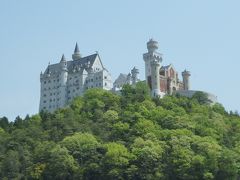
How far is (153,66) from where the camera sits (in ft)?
400

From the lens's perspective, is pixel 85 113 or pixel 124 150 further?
pixel 85 113

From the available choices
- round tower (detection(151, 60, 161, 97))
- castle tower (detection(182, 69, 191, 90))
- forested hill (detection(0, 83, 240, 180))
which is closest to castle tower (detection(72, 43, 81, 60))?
castle tower (detection(182, 69, 191, 90))

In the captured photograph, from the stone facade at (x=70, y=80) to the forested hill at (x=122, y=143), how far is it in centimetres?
3516

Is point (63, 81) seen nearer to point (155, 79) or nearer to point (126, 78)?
point (126, 78)

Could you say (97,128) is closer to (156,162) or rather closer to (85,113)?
(85,113)

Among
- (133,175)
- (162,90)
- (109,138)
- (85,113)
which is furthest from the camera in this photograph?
(162,90)

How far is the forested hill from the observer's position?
2950 inches

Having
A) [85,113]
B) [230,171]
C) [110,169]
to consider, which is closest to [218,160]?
[230,171]

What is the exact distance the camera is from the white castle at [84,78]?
431ft

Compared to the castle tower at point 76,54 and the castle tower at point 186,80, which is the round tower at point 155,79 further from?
the castle tower at point 76,54

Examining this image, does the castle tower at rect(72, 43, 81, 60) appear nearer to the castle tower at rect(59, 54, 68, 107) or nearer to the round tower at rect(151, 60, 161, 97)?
the castle tower at rect(59, 54, 68, 107)

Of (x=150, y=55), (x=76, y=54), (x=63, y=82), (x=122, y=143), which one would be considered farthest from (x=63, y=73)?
(x=122, y=143)

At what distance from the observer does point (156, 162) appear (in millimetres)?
75812

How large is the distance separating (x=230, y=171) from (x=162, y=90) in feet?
165
